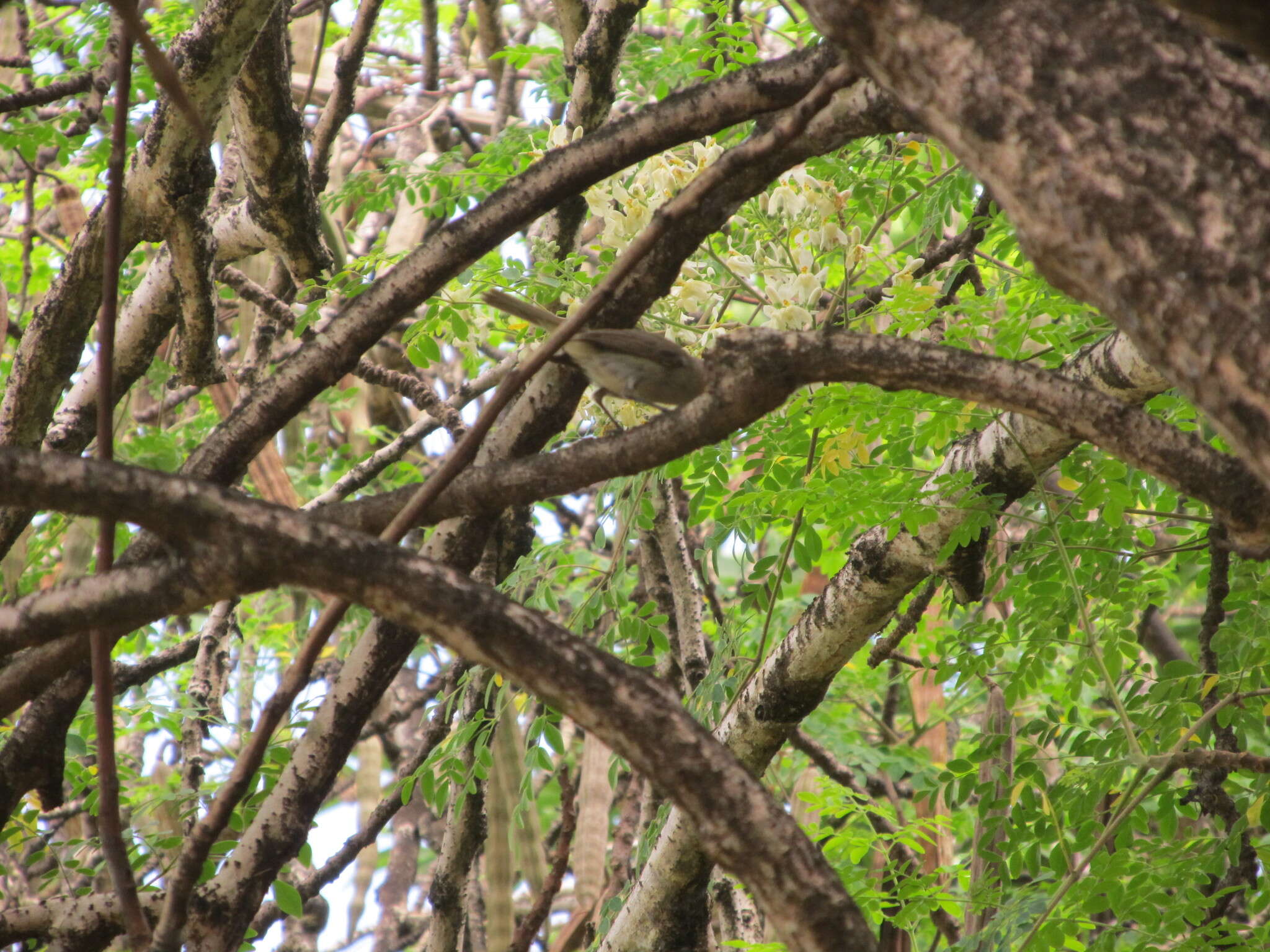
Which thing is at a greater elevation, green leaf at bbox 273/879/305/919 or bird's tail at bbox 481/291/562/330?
bird's tail at bbox 481/291/562/330

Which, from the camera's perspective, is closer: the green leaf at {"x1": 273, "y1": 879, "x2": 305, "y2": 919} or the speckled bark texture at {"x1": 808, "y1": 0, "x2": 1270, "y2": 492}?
the speckled bark texture at {"x1": 808, "y1": 0, "x2": 1270, "y2": 492}

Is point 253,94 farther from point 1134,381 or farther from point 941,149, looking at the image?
point 1134,381

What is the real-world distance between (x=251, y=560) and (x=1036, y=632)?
6.61 ft

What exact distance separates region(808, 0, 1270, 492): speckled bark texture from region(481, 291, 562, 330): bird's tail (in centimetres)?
163

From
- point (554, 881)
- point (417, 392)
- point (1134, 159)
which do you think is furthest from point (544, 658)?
point (417, 392)

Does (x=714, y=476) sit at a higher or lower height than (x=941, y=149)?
lower

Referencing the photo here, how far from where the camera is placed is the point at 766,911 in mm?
1192

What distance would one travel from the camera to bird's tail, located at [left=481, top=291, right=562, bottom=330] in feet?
8.86

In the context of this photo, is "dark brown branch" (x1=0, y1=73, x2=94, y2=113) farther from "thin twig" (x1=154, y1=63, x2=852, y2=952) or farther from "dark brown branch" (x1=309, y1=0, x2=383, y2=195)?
"thin twig" (x1=154, y1=63, x2=852, y2=952)

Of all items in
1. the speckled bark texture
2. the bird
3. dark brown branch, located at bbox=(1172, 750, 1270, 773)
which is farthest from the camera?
the bird

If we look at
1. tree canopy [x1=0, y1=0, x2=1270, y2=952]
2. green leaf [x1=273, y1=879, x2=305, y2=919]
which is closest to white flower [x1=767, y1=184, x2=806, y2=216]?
tree canopy [x1=0, y1=0, x2=1270, y2=952]

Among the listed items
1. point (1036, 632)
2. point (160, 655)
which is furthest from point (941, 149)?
point (160, 655)

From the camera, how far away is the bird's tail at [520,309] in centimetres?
270

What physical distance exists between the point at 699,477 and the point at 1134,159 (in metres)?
1.99
